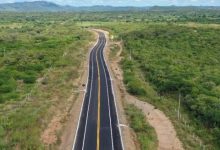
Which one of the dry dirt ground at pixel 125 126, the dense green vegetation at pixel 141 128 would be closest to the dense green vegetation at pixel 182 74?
the dry dirt ground at pixel 125 126

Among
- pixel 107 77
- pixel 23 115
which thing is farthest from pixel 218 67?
pixel 23 115

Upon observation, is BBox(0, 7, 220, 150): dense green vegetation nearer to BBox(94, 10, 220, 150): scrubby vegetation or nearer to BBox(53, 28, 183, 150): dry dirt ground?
BBox(94, 10, 220, 150): scrubby vegetation

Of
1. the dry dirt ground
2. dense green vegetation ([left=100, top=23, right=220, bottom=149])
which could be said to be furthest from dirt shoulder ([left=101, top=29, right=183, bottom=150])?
dense green vegetation ([left=100, top=23, right=220, bottom=149])

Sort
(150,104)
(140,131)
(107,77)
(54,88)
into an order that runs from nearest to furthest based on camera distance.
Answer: (140,131)
(150,104)
(54,88)
(107,77)

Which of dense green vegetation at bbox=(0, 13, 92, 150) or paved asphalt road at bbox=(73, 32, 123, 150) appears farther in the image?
dense green vegetation at bbox=(0, 13, 92, 150)

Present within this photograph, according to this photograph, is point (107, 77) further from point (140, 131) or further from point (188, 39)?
point (188, 39)
